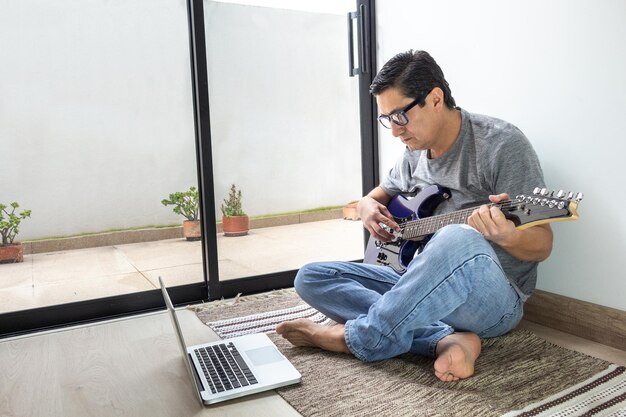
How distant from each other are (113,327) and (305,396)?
1.07 m

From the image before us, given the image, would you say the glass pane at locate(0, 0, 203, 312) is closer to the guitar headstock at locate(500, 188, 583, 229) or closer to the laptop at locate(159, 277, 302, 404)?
the laptop at locate(159, 277, 302, 404)

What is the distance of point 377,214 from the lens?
6.57 ft

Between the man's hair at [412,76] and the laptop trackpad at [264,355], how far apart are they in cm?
84

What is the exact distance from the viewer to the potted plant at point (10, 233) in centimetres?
231

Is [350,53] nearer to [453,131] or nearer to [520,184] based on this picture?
[453,131]

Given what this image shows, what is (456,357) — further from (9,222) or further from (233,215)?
(9,222)

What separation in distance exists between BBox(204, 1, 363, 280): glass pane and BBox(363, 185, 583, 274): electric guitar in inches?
31.4

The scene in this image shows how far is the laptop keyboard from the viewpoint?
151cm

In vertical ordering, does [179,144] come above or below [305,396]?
above

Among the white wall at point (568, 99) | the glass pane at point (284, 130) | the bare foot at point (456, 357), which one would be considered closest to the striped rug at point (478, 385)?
the bare foot at point (456, 357)

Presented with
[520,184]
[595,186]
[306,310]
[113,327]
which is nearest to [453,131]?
[520,184]

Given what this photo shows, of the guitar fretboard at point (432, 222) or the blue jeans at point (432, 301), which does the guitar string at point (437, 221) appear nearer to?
the guitar fretboard at point (432, 222)

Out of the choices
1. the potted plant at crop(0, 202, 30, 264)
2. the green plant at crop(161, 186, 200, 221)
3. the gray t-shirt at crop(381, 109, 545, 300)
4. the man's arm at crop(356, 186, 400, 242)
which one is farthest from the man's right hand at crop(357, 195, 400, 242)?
the potted plant at crop(0, 202, 30, 264)

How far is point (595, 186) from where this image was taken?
1819mm
